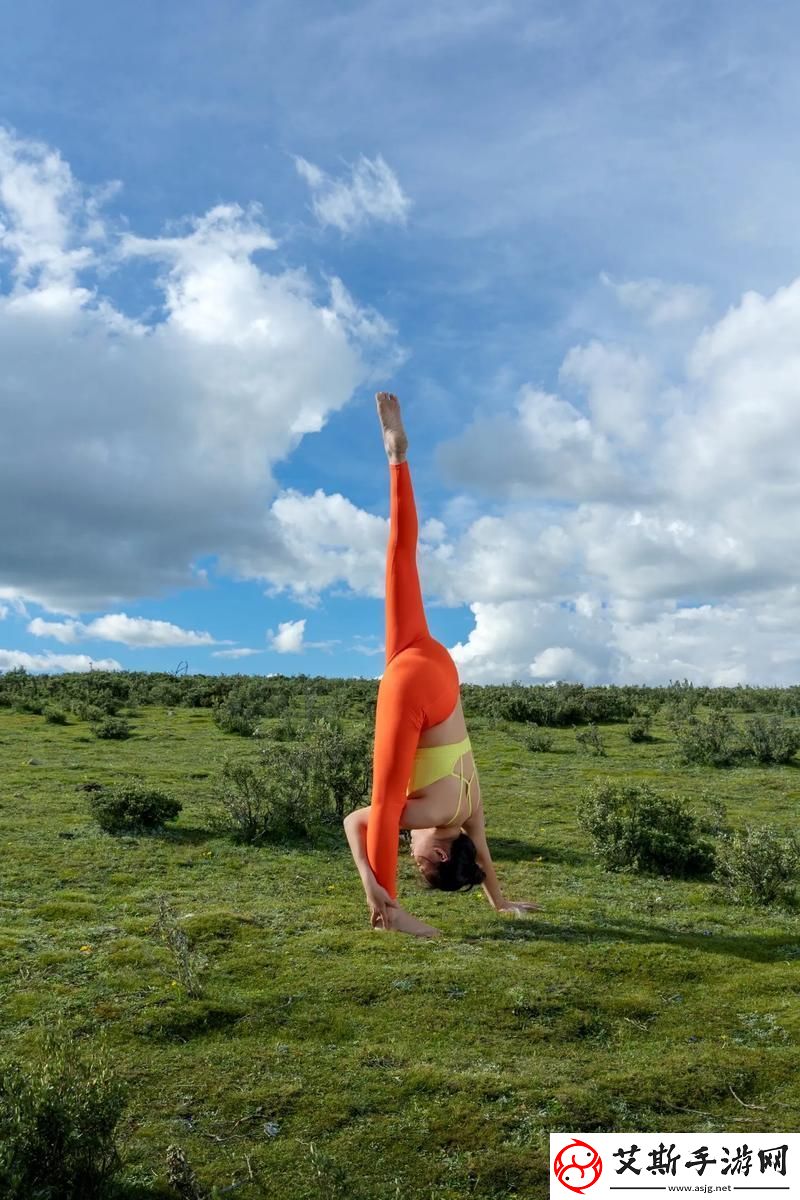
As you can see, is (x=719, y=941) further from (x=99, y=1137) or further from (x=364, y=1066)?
(x=99, y=1137)

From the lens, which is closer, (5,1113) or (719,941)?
(5,1113)

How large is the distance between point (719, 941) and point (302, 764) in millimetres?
10790

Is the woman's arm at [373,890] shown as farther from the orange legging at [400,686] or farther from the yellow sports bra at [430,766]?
the yellow sports bra at [430,766]

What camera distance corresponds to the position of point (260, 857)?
17547mm

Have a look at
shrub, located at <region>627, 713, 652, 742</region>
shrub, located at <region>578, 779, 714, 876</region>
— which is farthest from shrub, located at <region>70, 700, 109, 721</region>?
shrub, located at <region>578, 779, 714, 876</region>

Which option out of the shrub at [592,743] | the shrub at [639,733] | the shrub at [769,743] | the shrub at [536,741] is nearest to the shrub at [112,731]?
the shrub at [536,741]

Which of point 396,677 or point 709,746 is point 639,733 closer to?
point 709,746

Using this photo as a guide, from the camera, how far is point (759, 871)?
14625mm

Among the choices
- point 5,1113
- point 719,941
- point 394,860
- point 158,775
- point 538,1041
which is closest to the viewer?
point 5,1113

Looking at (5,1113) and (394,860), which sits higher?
(394,860)

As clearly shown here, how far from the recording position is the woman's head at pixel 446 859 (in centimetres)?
1116

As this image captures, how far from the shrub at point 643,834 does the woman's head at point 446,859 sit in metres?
6.54

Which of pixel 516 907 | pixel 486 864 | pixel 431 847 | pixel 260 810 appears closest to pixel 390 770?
pixel 431 847

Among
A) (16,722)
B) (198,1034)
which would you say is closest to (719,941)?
(198,1034)
